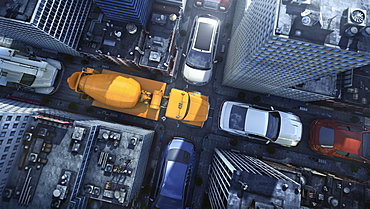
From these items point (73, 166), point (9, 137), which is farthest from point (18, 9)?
point (73, 166)

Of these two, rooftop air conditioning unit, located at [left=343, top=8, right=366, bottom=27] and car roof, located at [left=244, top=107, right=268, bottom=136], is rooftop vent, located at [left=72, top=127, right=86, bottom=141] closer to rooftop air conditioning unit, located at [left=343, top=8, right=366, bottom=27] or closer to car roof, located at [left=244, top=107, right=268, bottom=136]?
car roof, located at [left=244, top=107, right=268, bottom=136]

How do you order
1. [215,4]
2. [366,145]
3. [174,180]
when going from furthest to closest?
[215,4] → [366,145] → [174,180]

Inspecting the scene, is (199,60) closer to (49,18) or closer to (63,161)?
(49,18)

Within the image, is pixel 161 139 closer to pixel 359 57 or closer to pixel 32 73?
pixel 32 73

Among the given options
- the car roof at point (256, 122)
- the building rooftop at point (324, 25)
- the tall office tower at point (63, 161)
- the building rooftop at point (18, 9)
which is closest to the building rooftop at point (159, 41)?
the tall office tower at point (63, 161)

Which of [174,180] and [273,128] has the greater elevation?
[273,128]

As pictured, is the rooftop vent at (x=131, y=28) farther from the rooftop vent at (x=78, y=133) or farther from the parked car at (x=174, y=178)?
the parked car at (x=174, y=178)
